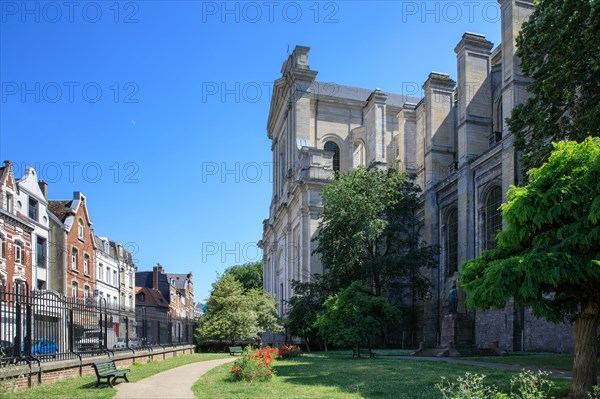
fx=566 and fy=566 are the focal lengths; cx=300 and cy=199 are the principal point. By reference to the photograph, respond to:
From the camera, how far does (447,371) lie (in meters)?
15.3

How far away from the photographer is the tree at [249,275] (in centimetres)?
7606

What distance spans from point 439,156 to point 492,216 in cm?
741

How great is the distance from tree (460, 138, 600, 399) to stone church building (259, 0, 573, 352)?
40.2ft

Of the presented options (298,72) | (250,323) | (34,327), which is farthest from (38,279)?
(298,72)

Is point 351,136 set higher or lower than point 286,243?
higher

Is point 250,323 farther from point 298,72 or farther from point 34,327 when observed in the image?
point 34,327

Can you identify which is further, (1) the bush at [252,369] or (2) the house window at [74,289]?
(2) the house window at [74,289]

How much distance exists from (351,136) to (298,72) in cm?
725

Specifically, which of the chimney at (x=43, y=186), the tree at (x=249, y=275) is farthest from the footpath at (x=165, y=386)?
the tree at (x=249, y=275)

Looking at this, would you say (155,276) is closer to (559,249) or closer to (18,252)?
(18,252)

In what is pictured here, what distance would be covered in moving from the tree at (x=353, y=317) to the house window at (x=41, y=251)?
18.3 meters

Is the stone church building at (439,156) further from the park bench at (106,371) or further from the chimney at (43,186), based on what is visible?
the chimney at (43,186)

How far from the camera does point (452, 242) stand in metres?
34.3

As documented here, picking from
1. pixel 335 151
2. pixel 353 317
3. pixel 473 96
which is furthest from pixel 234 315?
pixel 473 96
